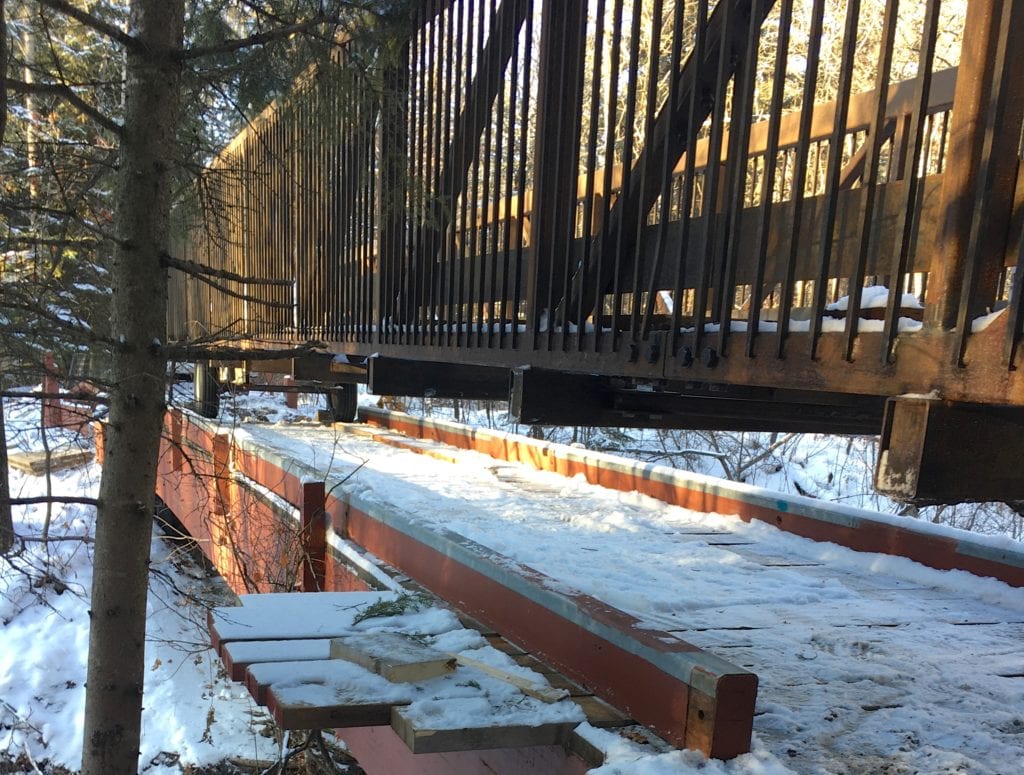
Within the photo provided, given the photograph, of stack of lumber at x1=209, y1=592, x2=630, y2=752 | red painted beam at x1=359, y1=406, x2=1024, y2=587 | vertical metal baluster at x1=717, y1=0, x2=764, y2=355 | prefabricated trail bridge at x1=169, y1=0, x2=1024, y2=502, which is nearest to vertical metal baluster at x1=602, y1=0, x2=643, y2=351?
prefabricated trail bridge at x1=169, y1=0, x2=1024, y2=502

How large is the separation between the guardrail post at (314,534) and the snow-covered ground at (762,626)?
0.48 meters

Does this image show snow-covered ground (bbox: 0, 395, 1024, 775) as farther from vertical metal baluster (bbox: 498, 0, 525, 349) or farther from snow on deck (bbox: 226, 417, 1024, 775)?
vertical metal baluster (bbox: 498, 0, 525, 349)

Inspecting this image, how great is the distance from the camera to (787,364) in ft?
7.80

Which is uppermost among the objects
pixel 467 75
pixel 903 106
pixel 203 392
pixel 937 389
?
pixel 467 75

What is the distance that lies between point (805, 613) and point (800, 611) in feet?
0.12

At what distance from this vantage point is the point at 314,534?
565 cm

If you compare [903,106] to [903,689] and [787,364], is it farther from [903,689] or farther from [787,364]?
[903,689]

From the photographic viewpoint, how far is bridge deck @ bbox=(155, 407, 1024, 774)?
2562 mm

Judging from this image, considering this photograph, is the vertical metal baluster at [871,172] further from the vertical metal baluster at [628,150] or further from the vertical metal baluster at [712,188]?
the vertical metal baluster at [628,150]

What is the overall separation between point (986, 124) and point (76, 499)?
495 cm

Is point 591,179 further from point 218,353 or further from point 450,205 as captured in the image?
point 218,353

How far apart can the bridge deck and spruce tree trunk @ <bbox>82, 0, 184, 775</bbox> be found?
162cm

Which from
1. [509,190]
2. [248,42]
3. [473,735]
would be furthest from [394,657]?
[248,42]

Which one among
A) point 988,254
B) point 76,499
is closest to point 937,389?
point 988,254
